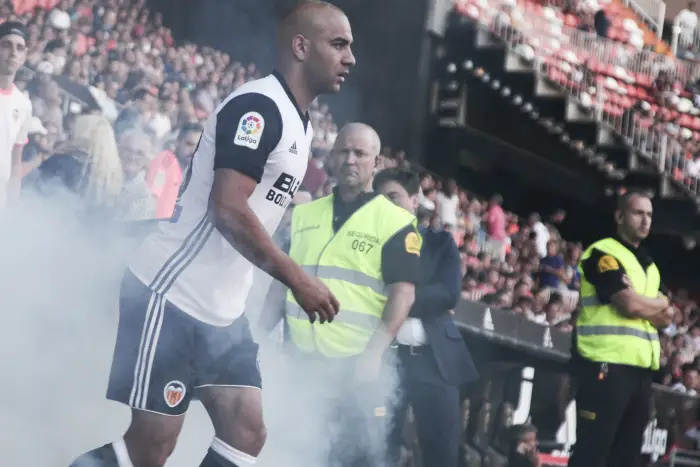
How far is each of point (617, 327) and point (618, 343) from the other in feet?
0.28

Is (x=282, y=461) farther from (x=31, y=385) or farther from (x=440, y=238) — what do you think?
(x=440, y=238)

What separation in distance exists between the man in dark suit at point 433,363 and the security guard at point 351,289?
0.43 metres

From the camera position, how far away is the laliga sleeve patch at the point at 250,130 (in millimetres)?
3219

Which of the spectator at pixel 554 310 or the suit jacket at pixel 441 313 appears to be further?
the spectator at pixel 554 310

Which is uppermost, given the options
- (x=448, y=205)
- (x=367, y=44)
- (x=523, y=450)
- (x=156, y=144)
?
(x=367, y=44)

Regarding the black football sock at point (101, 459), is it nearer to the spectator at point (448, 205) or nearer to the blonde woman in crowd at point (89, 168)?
the blonde woman in crowd at point (89, 168)

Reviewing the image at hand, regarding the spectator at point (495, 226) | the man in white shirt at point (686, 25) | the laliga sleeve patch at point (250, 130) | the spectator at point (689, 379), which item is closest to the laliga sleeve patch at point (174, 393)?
the laliga sleeve patch at point (250, 130)

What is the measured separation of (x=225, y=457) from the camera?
3400 mm

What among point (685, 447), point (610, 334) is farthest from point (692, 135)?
point (610, 334)

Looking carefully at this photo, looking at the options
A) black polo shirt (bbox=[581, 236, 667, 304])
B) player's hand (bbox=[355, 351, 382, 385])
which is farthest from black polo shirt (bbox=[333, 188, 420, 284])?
black polo shirt (bbox=[581, 236, 667, 304])

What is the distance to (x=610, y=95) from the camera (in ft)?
65.2

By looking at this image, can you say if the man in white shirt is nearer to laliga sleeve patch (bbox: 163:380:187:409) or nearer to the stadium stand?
the stadium stand

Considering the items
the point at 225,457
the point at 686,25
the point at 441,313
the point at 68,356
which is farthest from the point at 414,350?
the point at 686,25

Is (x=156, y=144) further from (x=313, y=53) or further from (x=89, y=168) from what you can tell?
(x=313, y=53)
